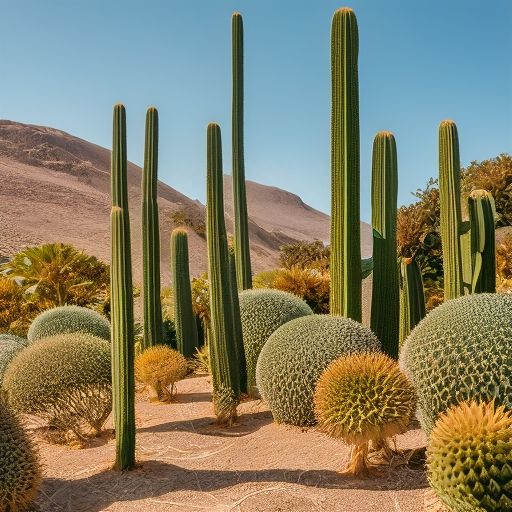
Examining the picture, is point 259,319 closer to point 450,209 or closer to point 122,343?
point 450,209

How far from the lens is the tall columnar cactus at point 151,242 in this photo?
322 inches

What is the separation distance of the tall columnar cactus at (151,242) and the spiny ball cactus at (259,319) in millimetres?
1650

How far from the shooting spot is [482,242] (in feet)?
18.8

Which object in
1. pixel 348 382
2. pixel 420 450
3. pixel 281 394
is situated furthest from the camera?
pixel 281 394

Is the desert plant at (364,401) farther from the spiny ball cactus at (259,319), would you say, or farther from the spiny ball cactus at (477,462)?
the spiny ball cactus at (259,319)

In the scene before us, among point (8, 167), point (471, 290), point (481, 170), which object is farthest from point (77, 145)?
point (471, 290)

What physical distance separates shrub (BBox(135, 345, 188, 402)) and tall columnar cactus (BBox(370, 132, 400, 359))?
2223 mm

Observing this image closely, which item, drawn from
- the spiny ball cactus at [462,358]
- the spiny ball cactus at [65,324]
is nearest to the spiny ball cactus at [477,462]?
the spiny ball cactus at [462,358]

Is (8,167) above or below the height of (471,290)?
above

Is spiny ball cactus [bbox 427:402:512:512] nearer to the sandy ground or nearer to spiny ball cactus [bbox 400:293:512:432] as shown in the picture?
the sandy ground

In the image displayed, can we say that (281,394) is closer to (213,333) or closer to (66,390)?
(213,333)

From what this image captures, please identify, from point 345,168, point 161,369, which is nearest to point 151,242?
point 161,369

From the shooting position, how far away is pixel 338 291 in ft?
20.0

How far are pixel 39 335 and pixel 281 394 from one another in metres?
3.96
